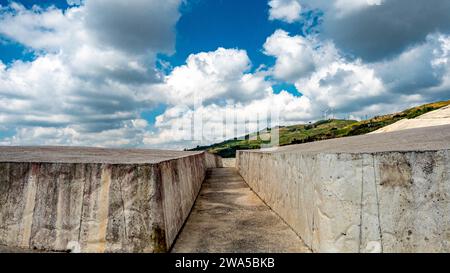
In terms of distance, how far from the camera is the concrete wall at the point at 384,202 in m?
3.43

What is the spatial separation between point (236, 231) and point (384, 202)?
2.54 metres

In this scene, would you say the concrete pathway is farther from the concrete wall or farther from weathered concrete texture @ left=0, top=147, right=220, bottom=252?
the concrete wall

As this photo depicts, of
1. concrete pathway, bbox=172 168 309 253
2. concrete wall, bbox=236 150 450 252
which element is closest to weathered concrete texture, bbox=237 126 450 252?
concrete wall, bbox=236 150 450 252

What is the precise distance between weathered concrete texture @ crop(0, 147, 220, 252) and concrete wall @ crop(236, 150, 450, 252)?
7.24ft

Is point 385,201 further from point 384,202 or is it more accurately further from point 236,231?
point 236,231

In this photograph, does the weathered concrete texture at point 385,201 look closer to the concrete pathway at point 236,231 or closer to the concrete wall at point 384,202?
the concrete wall at point 384,202

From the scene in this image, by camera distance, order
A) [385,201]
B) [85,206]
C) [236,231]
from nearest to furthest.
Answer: [385,201] < [85,206] < [236,231]

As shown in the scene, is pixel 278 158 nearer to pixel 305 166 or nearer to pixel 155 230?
pixel 305 166

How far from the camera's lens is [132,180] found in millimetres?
4094

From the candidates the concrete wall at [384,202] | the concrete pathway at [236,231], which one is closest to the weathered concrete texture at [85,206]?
the concrete pathway at [236,231]

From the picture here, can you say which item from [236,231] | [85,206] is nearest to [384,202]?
[236,231]

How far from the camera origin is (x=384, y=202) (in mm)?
3523
